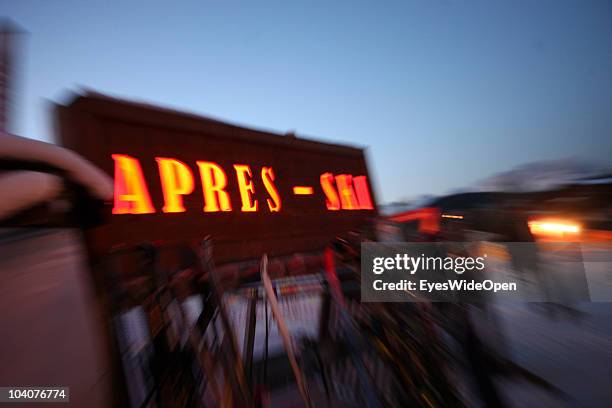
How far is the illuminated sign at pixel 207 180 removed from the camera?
15.4ft

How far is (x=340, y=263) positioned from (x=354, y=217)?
530cm

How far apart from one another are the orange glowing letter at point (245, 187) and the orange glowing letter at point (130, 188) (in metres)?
1.90

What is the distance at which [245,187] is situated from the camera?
6281mm

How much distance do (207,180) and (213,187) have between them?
0.20 meters

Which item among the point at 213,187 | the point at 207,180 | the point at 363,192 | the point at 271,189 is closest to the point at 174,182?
the point at 207,180

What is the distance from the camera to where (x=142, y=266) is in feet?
7.79

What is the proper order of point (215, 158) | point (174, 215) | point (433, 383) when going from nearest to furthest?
point (433, 383) < point (174, 215) < point (215, 158)

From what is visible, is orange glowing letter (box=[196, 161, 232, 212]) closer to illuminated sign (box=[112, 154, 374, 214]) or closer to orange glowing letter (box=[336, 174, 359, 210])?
illuminated sign (box=[112, 154, 374, 214])

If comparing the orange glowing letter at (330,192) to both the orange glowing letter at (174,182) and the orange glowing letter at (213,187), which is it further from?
the orange glowing letter at (174,182)

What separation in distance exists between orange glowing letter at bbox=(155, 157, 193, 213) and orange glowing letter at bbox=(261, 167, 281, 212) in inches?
71.0

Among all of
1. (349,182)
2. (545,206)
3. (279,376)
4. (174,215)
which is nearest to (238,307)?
(174,215)

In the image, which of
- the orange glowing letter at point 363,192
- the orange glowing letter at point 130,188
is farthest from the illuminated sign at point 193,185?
the orange glowing letter at point 363,192

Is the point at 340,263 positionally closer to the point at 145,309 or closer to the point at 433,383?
the point at 433,383

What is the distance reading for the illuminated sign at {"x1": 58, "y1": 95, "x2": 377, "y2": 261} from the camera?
4.69 meters
